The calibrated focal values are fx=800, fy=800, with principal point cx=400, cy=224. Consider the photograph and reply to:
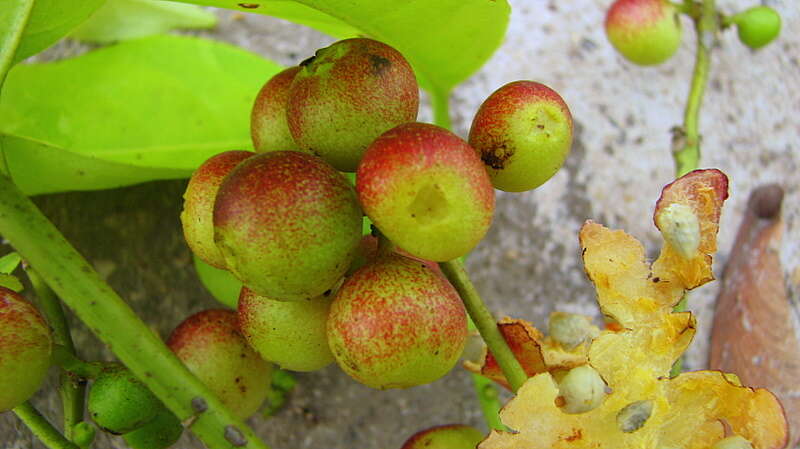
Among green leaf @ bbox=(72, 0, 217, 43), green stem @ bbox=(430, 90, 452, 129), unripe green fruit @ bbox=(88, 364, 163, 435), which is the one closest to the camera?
unripe green fruit @ bbox=(88, 364, 163, 435)

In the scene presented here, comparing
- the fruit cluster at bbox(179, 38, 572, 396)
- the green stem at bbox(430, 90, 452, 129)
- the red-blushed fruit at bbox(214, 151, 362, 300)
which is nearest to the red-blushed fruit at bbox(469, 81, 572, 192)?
the fruit cluster at bbox(179, 38, 572, 396)

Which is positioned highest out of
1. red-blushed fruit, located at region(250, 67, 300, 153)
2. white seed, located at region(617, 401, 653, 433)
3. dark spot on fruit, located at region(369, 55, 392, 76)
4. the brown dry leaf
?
dark spot on fruit, located at region(369, 55, 392, 76)

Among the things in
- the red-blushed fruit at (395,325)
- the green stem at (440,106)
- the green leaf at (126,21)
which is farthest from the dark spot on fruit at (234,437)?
the green leaf at (126,21)

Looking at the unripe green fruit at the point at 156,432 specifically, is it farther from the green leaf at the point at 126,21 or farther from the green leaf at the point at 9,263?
the green leaf at the point at 126,21

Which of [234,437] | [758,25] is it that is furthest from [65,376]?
[758,25]

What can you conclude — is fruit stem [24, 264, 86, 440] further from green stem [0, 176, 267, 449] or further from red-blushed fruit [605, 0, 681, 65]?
red-blushed fruit [605, 0, 681, 65]

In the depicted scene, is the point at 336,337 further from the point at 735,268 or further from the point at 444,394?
the point at 735,268

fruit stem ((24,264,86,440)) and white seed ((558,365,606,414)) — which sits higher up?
white seed ((558,365,606,414))
